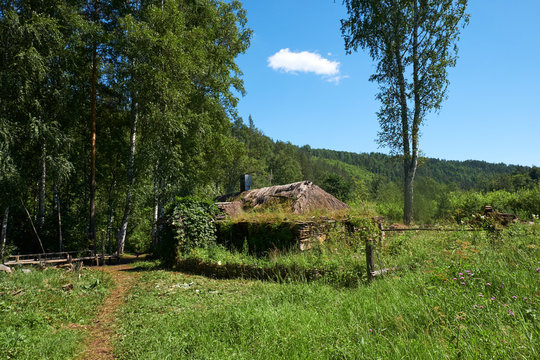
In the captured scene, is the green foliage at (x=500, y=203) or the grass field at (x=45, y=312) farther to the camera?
the green foliage at (x=500, y=203)

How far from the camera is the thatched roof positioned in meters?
11.8

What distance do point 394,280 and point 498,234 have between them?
307 centimetres

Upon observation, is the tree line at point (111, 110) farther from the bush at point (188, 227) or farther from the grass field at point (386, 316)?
the grass field at point (386, 316)

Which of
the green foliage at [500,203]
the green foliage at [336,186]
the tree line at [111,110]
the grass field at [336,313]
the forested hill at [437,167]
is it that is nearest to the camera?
the grass field at [336,313]

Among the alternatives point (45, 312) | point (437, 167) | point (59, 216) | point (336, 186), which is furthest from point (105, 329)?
point (437, 167)

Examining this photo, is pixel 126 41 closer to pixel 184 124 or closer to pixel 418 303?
pixel 184 124

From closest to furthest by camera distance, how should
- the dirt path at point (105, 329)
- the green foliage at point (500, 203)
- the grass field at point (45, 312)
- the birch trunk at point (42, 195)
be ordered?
the grass field at point (45, 312) < the dirt path at point (105, 329) < the green foliage at point (500, 203) < the birch trunk at point (42, 195)

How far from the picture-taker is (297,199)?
11828 mm

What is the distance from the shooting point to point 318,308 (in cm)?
434

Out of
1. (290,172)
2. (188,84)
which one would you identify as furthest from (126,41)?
(290,172)

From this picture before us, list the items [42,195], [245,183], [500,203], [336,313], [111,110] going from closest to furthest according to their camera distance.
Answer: [336,313], [42,195], [500,203], [245,183], [111,110]

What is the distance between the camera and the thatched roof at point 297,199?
38.9 ft

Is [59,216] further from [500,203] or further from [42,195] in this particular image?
[500,203]

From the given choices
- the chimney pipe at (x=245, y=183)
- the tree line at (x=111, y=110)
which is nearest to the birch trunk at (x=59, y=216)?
the tree line at (x=111, y=110)
